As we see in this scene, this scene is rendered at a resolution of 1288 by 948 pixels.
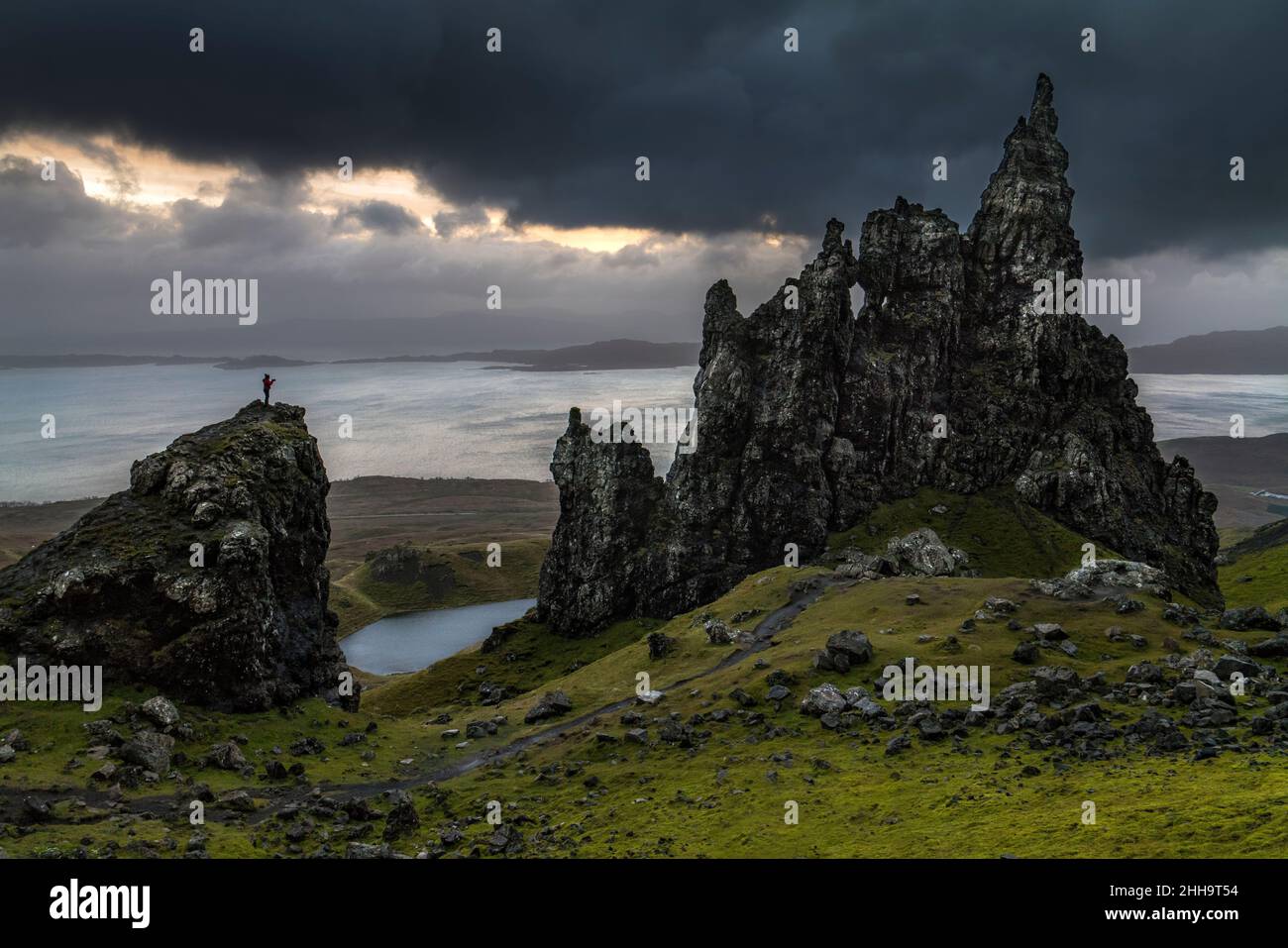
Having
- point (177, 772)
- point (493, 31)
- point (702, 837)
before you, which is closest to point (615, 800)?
point (702, 837)

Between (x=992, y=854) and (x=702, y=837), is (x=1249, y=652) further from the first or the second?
(x=702, y=837)

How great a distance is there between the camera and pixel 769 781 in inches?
2346

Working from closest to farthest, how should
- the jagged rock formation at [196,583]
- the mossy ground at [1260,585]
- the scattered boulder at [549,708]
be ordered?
the jagged rock formation at [196,583] → the scattered boulder at [549,708] → the mossy ground at [1260,585]

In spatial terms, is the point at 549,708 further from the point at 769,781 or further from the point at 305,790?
the point at 769,781

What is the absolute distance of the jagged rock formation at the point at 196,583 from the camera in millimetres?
77875

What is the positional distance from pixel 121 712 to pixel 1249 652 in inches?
3911
